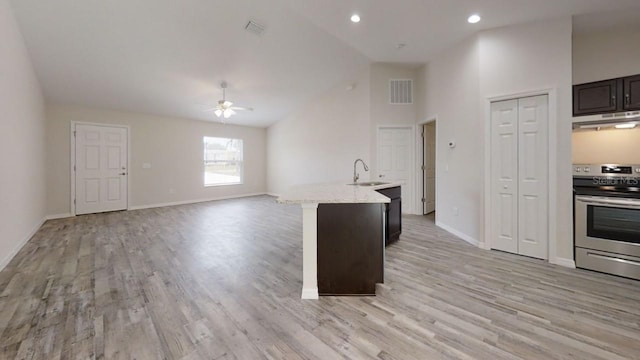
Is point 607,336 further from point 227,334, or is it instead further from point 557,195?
point 227,334

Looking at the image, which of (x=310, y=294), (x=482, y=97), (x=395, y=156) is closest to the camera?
(x=310, y=294)

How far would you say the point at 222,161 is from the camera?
817 cm

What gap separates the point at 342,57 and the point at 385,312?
4.52m

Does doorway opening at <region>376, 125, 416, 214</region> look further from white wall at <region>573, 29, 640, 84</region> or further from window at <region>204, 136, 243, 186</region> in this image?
window at <region>204, 136, 243, 186</region>

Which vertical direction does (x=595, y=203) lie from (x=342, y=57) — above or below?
below

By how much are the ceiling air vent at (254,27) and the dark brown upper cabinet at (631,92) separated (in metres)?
4.50

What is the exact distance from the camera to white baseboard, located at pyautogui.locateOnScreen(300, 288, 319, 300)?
7.13ft

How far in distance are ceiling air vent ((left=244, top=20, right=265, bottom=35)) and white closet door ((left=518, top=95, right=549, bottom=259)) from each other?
147 inches

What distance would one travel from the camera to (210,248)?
345 centimetres

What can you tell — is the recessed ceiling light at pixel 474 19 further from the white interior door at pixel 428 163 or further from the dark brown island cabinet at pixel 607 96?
the white interior door at pixel 428 163

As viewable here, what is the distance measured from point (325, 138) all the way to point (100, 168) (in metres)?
5.43

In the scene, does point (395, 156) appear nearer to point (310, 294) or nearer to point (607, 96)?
point (607, 96)

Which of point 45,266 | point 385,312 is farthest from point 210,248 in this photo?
point 385,312

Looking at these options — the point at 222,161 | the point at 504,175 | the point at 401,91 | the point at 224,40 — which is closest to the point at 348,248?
the point at 504,175
